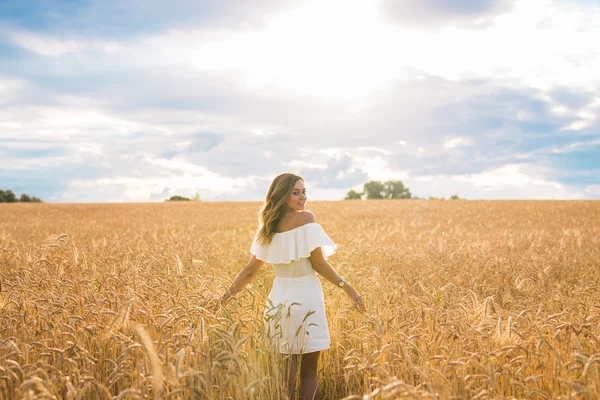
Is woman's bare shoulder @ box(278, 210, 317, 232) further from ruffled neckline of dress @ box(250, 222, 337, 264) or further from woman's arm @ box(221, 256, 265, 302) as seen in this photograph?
woman's arm @ box(221, 256, 265, 302)

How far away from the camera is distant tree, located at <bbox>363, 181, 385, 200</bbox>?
330 feet

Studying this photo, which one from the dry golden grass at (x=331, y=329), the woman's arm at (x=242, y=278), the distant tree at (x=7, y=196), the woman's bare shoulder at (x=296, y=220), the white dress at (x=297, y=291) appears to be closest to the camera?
the dry golden grass at (x=331, y=329)

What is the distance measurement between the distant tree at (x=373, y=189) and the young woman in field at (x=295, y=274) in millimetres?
96948

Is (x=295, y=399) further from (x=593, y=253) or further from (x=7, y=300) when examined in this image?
(x=593, y=253)

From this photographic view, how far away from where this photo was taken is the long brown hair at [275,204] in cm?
450

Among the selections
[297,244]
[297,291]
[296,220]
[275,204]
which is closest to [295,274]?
[297,291]

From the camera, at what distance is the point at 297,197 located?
4500 mm

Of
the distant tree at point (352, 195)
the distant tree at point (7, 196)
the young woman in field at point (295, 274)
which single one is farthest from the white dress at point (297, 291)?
the distant tree at point (352, 195)

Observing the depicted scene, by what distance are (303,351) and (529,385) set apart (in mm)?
1966

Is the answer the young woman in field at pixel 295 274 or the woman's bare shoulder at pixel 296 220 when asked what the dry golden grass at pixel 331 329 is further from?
the woman's bare shoulder at pixel 296 220

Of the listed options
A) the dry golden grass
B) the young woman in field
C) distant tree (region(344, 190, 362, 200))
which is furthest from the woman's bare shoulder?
distant tree (region(344, 190, 362, 200))

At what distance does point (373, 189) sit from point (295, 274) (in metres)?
98.0

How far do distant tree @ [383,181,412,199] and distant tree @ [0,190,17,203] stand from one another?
2826 inches

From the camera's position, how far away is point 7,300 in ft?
16.9
